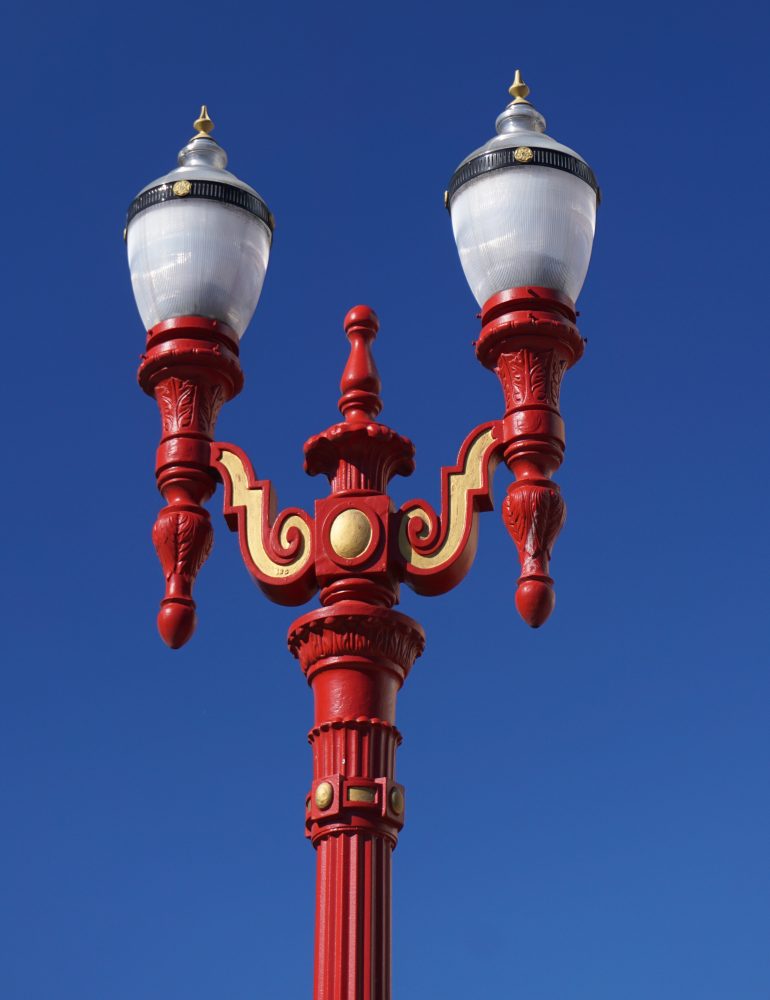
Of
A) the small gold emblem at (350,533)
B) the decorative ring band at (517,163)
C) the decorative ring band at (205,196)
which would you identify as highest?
the decorative ring band at (205,196)

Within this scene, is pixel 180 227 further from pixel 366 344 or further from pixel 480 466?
pixel 480 466

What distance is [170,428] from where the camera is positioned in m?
8.20

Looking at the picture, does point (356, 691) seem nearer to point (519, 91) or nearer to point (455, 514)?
point (455, 514)

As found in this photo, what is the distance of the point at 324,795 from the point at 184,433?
6.16 ft

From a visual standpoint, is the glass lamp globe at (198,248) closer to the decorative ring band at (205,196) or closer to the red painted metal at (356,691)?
the decorative ring band at (205,196)

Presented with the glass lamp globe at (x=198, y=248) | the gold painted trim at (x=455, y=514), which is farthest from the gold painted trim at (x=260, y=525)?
the glass lamp globe at (x=198, y=248)

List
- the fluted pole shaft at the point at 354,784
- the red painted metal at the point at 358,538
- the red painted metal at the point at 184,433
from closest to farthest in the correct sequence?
1. the fluted pole shaft at the point at 354,784
2. the red painted metal at the point at 358,538
3. the red painted metal at the point at 184,433

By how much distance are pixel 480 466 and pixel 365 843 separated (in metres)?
1.64

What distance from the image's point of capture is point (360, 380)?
8008 mm

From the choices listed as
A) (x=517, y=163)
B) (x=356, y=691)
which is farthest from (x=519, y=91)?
(x=356, y=691)

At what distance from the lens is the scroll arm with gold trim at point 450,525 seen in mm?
7469

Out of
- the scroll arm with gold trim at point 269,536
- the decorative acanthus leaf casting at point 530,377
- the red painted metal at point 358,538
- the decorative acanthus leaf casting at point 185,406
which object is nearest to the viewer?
the red painted metal at point 358,538

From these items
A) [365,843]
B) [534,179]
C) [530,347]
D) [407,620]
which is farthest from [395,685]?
[534,179]

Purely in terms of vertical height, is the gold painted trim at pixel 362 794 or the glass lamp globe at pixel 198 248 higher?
the glass lamp globe at pixel 198 248
